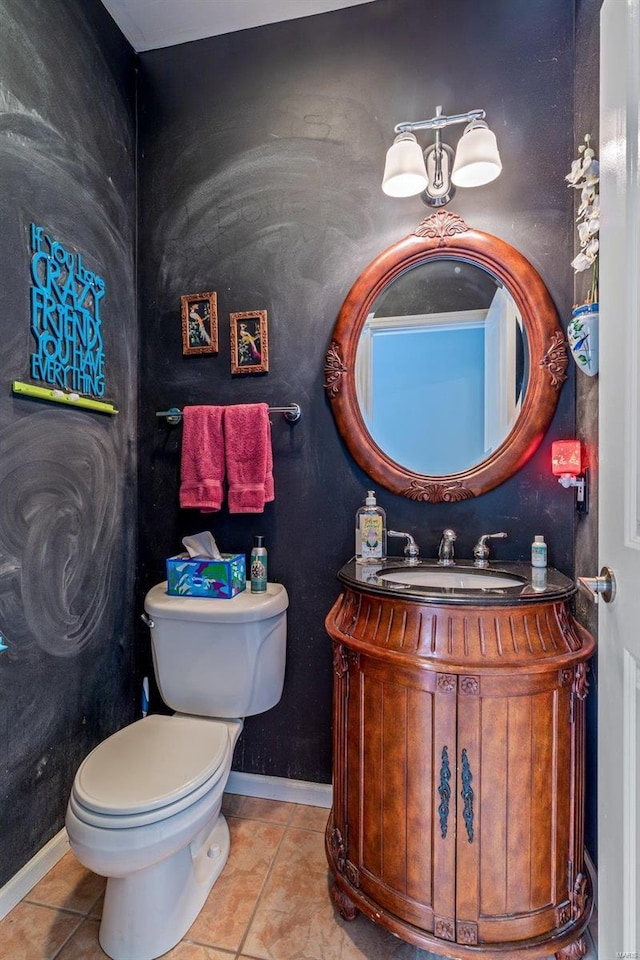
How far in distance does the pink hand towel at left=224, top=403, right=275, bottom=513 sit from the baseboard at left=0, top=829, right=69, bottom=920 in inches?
44.4

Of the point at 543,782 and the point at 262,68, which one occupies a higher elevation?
the point at 262,68

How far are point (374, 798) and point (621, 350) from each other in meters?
1.13

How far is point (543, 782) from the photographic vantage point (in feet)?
3.47

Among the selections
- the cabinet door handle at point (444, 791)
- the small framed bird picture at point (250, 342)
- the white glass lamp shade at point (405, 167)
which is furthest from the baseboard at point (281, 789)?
the white glass lamp shade at point (405, 167)

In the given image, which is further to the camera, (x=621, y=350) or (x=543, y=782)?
(x=543, y=782)

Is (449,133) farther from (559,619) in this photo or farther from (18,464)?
(18,464)

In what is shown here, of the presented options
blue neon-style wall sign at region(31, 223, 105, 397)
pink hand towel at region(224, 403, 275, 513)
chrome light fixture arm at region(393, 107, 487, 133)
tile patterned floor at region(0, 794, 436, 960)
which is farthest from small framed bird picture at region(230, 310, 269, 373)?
tile patterned floor at region(0, 794, 436, 960)

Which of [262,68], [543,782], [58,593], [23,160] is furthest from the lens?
[262,68]

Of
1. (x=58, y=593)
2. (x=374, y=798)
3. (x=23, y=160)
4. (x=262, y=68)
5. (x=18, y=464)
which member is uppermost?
(x=262, y=68)

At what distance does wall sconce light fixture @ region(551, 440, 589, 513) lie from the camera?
4.34 ft

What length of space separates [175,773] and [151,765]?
0.26ft

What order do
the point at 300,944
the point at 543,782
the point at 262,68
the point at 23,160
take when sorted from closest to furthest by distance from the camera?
the point at 543,782 → the point at 300,944 → the point at 23,160 → the point at 262,68

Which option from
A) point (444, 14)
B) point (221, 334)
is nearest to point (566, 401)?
point (221, 334)

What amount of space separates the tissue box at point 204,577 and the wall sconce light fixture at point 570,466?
104 centimetres
